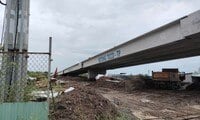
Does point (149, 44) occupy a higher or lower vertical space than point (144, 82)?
higher

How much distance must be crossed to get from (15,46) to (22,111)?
160 centimetres

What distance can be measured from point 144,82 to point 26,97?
2358 centimetres

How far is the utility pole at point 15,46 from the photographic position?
6.91 metres

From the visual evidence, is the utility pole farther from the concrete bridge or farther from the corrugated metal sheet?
the concrete bridge

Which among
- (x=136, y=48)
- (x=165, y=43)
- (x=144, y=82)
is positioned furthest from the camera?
(x=144, y=82)

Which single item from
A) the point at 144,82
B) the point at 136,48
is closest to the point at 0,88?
the point at 136,48

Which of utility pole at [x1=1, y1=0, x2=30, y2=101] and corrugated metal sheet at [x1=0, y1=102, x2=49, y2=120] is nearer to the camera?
corrugated metal sheet at [x1=0, y1=102, x2=49, y2=120]

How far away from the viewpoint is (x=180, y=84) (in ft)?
101

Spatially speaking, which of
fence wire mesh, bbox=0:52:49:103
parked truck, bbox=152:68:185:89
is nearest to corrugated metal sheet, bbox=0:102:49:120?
fence wire mesh, bbox=0:52:49:103

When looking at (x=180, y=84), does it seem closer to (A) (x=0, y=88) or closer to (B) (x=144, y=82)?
(B) (x=144, y=82)

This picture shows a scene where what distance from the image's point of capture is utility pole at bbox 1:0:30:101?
6.91 meters

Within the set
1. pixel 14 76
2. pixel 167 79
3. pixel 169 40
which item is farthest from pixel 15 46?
pixel 167 79

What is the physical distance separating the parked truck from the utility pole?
947 inches

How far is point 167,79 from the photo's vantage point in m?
30.0
